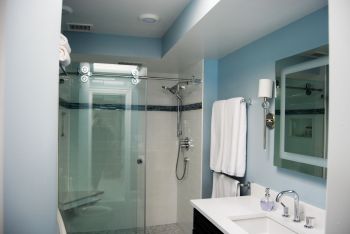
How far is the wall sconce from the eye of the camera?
1.97 m

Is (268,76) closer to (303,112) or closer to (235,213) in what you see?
(303,112)

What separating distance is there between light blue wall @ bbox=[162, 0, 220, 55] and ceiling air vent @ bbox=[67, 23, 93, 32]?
0.79 m

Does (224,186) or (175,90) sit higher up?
(175,90)

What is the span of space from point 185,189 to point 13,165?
8.83 ft

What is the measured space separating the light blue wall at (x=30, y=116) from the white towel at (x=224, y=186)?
170 centimetres

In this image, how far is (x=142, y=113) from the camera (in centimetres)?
281

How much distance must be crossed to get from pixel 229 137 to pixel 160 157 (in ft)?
4.93

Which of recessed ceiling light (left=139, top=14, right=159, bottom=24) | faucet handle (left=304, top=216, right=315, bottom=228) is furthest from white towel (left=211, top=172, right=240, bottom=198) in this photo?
recessed ceiling light (left=139, top=14, right=159, bottom=24)

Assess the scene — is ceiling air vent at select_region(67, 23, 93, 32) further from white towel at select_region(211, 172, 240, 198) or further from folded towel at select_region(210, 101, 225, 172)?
white towel at select_region(211, 172, 240, 198)

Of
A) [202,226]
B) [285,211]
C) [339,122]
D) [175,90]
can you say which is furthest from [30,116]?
[175,90]

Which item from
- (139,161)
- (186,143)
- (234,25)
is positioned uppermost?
(234,25)

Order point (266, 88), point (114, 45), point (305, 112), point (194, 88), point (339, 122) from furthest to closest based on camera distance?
point (194, 88) < point (114, 45) < point (266, 88) < point (305, 112) < point (339, 122)

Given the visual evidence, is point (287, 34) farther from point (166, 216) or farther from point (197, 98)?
point (166, 216)

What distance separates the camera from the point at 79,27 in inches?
102
